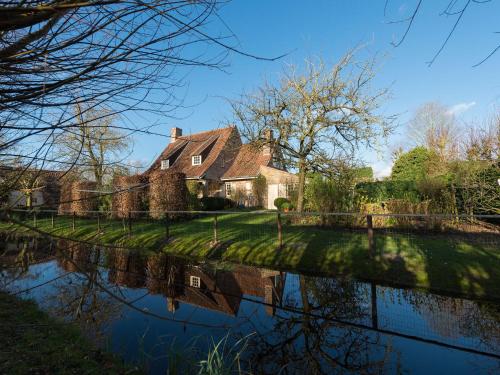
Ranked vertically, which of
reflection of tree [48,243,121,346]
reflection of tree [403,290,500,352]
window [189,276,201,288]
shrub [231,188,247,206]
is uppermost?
shrub [231,188,247,206]

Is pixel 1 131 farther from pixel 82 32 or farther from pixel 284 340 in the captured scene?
pixel 284 340

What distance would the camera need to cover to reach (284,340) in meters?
4.15

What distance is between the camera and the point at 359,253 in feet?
24.2

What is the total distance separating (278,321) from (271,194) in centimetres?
1814

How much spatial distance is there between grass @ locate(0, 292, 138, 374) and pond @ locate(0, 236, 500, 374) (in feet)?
1.07

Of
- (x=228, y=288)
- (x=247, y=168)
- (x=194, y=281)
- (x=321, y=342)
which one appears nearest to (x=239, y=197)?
(x=247, y=168)

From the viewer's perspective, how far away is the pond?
11.7 feet

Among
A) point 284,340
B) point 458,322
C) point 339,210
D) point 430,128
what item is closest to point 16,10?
point 284,340

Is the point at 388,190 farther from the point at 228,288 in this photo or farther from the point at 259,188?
the point at 228,288

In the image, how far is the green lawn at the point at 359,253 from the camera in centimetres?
586

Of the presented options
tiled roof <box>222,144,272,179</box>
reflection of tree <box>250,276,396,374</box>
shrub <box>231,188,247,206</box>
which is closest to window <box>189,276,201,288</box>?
reflection of tree <box>250,276,396,374</box>

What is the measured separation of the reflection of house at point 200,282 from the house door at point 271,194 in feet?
46.6

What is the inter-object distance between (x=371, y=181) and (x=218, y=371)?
14.5 metres

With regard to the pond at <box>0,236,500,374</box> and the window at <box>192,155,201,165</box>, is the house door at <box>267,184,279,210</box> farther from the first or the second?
the pond at <box>0,236,500,374</box>
